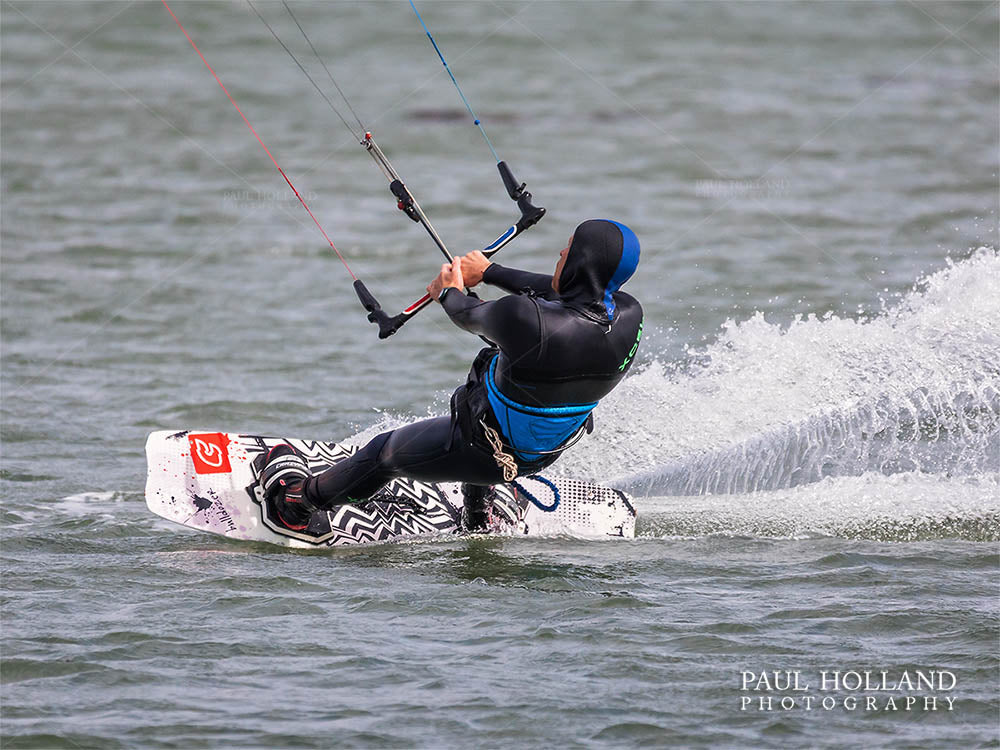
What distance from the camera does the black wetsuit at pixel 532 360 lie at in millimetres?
6070

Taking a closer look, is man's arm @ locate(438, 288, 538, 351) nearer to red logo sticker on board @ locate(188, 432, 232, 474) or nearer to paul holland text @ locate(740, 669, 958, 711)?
paul holland text @ locate(740, 669, 958, 711)

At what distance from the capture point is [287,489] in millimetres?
7746

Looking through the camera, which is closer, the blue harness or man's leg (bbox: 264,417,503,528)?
the blue harness

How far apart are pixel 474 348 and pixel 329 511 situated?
501 centimetres

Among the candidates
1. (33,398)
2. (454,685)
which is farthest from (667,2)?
(454,685)

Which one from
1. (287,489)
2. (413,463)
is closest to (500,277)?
(413,463)

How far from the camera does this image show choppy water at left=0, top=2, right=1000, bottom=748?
5.71 metres

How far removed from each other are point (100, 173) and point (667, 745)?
15.2m

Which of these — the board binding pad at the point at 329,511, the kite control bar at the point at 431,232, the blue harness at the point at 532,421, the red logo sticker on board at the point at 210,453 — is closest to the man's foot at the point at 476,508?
the board binding pad at the point at 329,511

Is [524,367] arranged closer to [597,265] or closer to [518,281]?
[518,281]

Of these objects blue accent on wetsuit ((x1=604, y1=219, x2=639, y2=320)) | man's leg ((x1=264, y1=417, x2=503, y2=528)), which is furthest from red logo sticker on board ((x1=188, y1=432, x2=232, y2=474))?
blue accent on wetsuit ((x1=604, y1=219, x2=639, y2=320))

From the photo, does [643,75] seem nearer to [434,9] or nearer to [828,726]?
[434,9]

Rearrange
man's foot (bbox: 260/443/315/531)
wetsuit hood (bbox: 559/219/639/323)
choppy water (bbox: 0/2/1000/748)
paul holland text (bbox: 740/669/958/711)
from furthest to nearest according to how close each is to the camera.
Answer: man's foot (bbox: 260/443/315/531) < wetsuit hood (bbox: 559/219/639/323) < choppy water (bbox: 0/2/1000/748) < paul holland text (bbox: 740/669/958/711)

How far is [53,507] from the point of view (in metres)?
8.40
